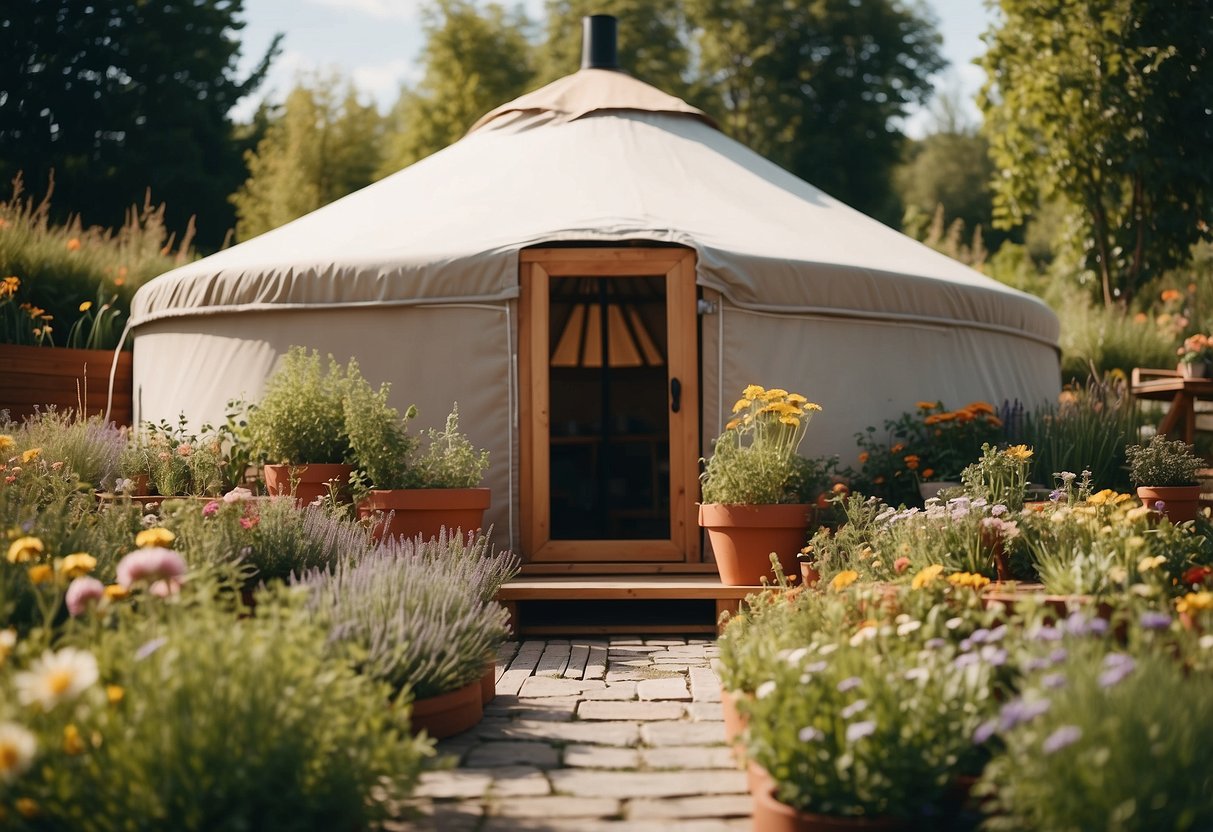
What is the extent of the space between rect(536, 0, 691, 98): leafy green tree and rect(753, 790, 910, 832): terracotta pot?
57.8 feet

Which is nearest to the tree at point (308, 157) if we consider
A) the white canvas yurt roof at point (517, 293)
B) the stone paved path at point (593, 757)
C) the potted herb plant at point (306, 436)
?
the white canvas yurt roof at point (517, 293)

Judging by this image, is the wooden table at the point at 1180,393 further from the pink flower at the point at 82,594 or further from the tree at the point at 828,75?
the tree at the point at 828,75

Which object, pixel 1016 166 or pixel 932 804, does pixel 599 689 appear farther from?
pixel 1016 166

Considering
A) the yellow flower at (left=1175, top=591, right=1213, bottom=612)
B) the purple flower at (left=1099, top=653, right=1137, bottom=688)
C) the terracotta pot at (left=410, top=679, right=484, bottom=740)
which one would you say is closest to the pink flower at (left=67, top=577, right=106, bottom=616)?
the terracotta pot at (left=410, top=679, right=484, bottom=740)

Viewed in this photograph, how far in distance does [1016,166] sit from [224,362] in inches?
273

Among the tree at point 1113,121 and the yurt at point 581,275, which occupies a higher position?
the tree at point 1113,121

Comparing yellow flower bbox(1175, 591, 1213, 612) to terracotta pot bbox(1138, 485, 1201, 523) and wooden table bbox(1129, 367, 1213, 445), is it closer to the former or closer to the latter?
terracotta pot bbox(1138, 485, 1201, 523)

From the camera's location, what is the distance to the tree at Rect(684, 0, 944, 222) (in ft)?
61.4

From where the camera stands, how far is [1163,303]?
33.0ft

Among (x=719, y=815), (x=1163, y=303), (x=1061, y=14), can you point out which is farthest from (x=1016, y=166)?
(x=719, y=815)

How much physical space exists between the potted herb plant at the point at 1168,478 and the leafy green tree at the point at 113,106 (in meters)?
13.4

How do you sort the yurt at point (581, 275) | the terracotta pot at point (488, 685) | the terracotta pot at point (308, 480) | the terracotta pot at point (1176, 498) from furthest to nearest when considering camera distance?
1. the yurt at point (581, 275)
2. the terracotta pot at point (1176, 498)
3. the terracotta pot at point (308, 480)
4. the terracotta pot at point (488, 685)

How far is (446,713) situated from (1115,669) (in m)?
1.56

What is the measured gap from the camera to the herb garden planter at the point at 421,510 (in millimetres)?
4164
